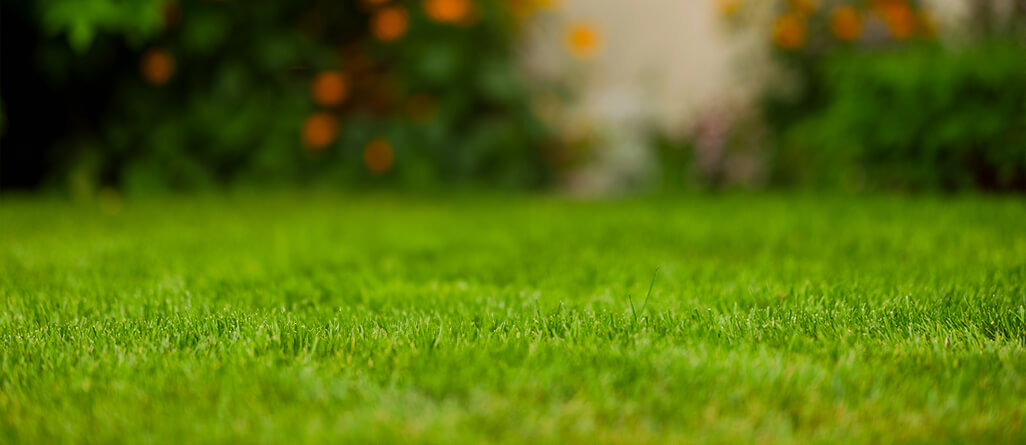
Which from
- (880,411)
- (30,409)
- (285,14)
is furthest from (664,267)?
(285,14)

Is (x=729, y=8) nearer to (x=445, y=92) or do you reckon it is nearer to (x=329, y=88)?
(x=445, y=92)

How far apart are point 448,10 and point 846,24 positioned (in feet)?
9.32

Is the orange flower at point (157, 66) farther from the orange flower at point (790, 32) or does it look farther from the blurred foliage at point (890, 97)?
the orange flower at point (790, 32)

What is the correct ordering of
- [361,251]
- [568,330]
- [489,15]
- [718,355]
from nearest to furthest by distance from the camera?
1. [718,355]
2. [568,330]
3. [361,251]
4. [489,15]

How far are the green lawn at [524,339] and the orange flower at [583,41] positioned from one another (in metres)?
3.63

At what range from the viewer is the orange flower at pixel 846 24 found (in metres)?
6.28

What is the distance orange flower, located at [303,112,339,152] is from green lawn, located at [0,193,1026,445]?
3.31m

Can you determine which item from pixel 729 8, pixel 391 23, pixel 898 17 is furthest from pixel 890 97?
pixel 391 23

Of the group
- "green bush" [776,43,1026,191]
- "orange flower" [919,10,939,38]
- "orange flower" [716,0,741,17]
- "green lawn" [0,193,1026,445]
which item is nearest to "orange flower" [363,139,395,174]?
"orange flower" [716,0,741,17]

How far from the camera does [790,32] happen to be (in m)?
6.32

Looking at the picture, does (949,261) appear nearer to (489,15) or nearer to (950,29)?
(950,29)

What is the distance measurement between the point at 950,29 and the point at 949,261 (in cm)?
411

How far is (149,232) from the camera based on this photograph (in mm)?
4137

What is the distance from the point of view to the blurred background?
21.4ft
